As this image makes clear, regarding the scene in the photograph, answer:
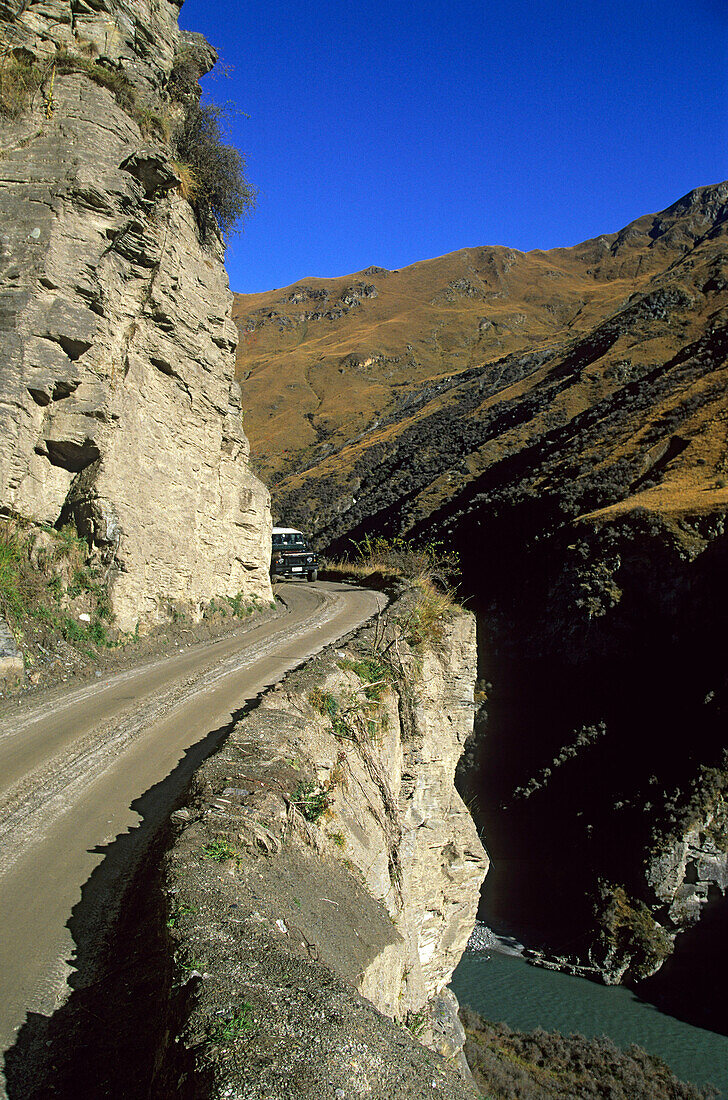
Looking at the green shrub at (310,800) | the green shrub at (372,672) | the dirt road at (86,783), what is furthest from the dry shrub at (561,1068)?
the green shrub at (310,800)

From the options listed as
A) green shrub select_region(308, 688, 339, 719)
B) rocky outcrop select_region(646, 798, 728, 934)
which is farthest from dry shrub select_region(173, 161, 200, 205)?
rocky outcrop select_region(646, 798, 728, 934)

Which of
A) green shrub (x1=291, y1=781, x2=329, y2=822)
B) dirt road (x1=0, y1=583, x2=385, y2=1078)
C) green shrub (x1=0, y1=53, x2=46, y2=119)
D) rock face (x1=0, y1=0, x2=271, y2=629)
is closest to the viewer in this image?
dirt road (x1=0, y1=583, x2=385, y2=1078)

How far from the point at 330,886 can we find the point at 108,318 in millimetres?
10314

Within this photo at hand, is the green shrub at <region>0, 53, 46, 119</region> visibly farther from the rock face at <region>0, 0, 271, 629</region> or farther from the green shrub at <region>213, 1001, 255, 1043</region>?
the green shrub at <region>213, 1001, 255, 1043</region>

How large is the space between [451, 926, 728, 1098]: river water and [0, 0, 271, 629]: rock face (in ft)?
57.8

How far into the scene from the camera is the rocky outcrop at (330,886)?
7.47ft

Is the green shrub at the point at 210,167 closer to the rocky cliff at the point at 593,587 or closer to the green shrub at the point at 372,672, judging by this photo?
the rocky cliff at the point at 593,587

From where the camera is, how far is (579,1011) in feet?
66.7

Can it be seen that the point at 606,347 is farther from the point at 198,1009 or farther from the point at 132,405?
the point at 198,1009

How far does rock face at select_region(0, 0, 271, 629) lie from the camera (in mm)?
9992

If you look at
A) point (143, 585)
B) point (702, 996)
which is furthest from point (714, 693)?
Answer: point (143, 585)

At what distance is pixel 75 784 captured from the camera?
550 centimetres

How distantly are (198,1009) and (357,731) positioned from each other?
18.6 feet

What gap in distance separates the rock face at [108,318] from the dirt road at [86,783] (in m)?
2.58
